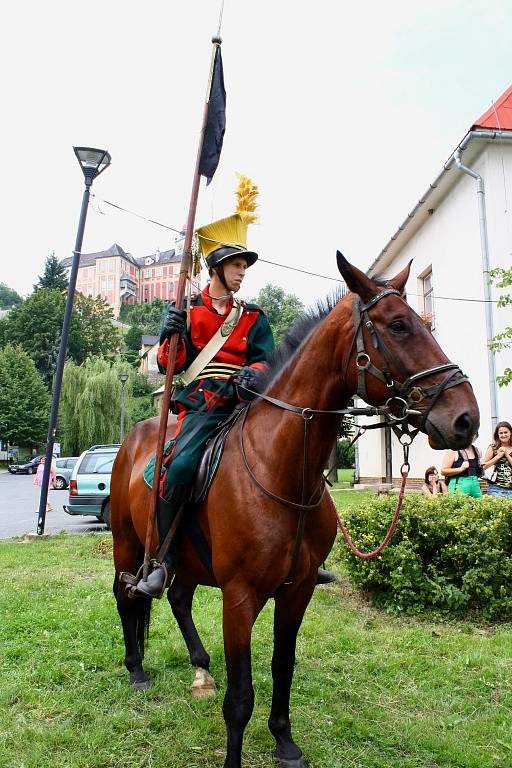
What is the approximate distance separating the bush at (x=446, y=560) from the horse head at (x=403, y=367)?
3.65 meters

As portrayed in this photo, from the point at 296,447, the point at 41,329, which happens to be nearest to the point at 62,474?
the point at 296,447

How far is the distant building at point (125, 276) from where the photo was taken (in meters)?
126

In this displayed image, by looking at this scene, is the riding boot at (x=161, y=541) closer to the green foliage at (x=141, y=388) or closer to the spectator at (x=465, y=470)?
the spectator at (x=465, y=470)

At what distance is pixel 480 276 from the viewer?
45.0 feet

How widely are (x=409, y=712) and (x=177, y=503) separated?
2.16 meters

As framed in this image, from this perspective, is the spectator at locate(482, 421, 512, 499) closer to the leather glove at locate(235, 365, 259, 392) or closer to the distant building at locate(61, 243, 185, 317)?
the leather glove at locate(235, 365, 259, 392)

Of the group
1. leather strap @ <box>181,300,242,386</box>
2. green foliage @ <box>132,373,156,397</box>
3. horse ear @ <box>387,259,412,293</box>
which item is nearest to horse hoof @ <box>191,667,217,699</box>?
leather strap @ <box>181,300,242,386</box>

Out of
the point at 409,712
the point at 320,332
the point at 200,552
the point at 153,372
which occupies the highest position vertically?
the point at 153,372

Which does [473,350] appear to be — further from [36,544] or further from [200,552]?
[200,552]

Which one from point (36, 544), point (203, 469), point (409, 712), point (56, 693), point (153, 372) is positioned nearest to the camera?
point (203, 469)

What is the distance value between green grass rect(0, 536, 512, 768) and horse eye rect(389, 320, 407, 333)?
8.04ft

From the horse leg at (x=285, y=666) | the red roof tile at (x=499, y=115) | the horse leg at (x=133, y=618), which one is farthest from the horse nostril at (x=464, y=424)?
the red roof tile at (x=499, y=115)

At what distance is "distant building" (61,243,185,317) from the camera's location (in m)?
126

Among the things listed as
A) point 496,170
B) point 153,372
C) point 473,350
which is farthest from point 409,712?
point 153,372
